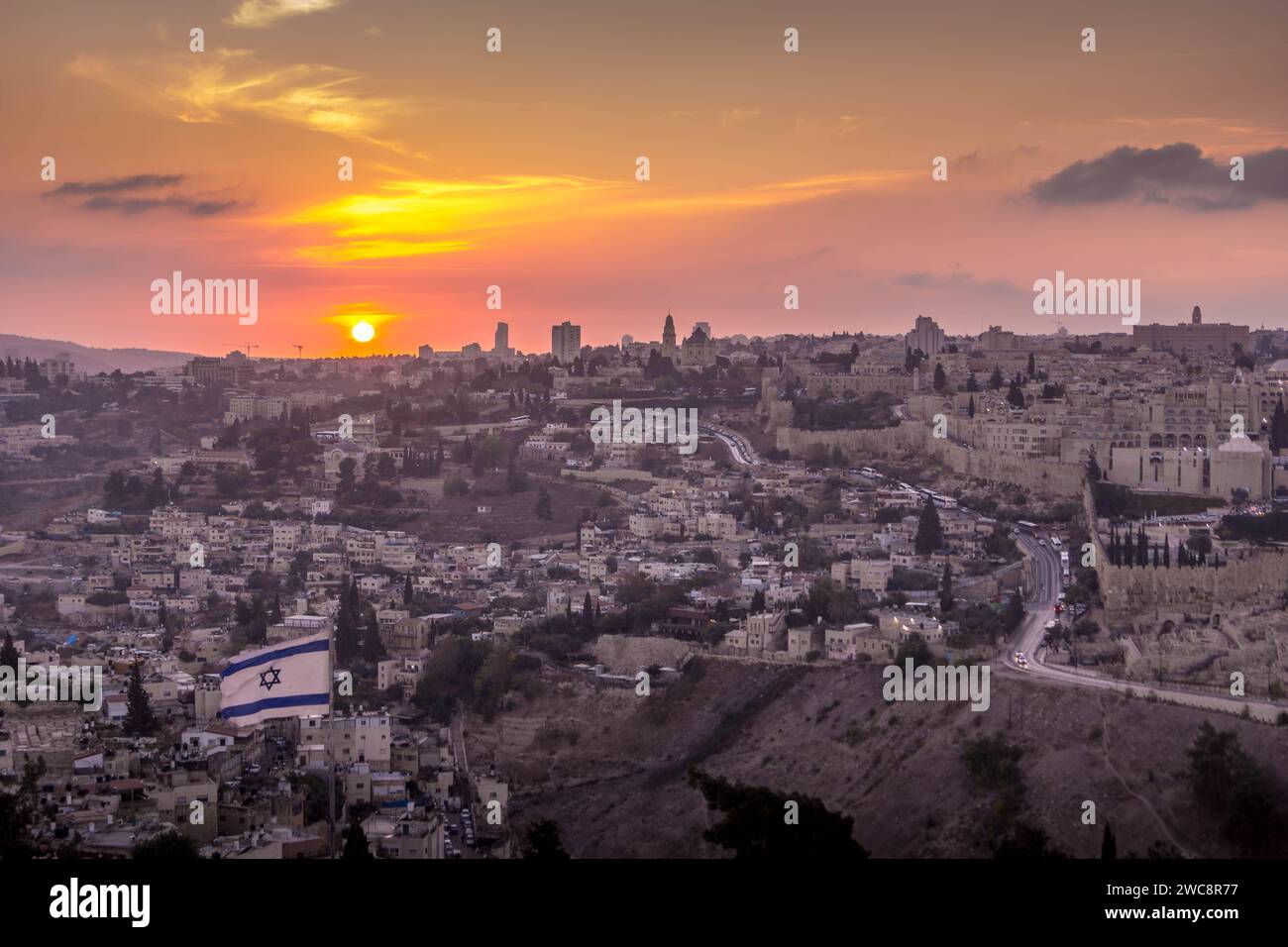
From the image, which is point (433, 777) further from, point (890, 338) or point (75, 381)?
point (890, 338)

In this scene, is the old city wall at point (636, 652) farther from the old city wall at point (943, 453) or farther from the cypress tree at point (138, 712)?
the old city wall at point (943, 453)

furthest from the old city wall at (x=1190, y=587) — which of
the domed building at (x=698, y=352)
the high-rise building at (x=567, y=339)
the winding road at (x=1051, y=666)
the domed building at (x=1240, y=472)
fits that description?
the high-rise building at (x=567, y=339)

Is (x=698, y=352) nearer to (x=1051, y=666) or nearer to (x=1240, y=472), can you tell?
(x=1240, y=472)

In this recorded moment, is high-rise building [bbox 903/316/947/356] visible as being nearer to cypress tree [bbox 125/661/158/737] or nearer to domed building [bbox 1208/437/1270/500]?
domed building [bbox 1208/437/1270/500]

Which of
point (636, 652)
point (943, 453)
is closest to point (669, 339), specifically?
point (943, 453)

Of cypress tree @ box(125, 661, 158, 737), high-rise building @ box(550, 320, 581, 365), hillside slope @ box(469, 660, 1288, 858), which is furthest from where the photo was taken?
high-rise building @ box(550, 320, 581, 365)

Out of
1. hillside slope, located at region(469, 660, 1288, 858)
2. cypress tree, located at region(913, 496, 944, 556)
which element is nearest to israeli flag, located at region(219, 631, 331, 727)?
hillside slope, located at region(469, 660, 1288, 858)
